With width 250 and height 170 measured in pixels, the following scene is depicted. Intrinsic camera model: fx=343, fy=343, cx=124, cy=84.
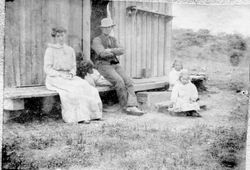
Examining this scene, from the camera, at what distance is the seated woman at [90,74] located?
179 inches

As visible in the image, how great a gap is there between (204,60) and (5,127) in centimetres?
207

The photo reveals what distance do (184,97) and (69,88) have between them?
1.40 metres

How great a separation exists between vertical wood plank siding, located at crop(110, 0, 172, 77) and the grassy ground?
2.81 feet

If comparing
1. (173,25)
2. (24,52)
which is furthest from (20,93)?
(173,25)

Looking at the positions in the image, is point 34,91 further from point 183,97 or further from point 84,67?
point 183,97

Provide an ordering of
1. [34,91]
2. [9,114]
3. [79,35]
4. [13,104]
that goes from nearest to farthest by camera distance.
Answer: [9,114] → [13,104] → [34,91] → [79,35]

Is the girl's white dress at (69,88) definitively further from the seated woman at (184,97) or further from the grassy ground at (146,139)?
the seated woman at (184,97)

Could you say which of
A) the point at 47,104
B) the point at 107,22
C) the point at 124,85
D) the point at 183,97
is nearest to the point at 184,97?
the point at 183,97

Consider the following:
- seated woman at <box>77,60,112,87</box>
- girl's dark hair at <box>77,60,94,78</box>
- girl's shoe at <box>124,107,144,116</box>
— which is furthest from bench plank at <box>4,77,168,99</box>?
girl's shoe at <box>124,107,144,116</box>

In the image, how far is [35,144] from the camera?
123 inches

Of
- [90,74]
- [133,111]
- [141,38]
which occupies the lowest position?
[133,111]

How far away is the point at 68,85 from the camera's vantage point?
4.09 metres

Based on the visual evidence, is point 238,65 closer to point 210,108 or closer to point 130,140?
point 210,108

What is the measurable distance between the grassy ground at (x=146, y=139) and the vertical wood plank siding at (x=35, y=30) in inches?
29.1
